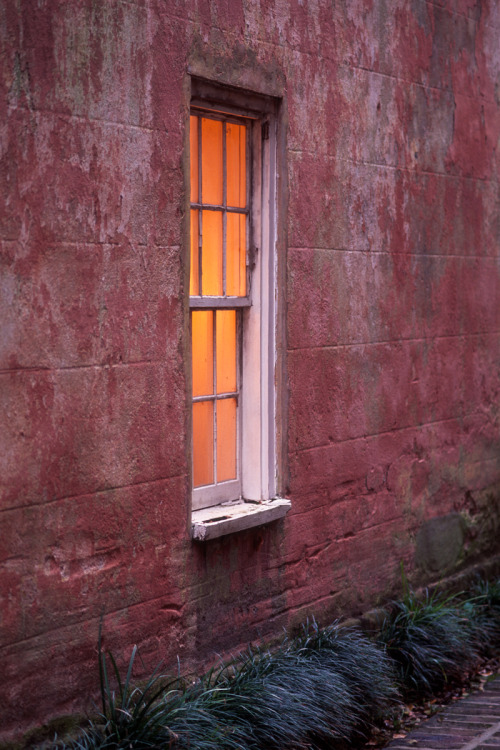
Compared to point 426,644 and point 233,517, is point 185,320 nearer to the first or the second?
point 233,517

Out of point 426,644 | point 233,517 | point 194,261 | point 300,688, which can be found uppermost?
point 194,261

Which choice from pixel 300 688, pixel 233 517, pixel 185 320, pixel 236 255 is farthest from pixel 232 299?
pixel 300 688

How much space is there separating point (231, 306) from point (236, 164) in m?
0.84

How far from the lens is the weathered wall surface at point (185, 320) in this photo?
457cm

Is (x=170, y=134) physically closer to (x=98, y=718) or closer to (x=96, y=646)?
(x=96, y=646)

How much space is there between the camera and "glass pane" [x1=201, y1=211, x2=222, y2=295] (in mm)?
5805

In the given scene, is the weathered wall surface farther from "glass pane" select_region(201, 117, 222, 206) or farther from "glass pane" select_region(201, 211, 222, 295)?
"glass pane" select_region(201, 211, 222, 295)

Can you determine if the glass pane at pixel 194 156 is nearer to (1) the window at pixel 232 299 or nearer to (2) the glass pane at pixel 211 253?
(1) the window at pixel 232 299

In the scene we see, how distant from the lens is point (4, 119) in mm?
4344

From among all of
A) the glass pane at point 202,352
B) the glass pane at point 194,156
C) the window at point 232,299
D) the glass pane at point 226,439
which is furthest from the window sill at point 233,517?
the glass pane at point 194,156

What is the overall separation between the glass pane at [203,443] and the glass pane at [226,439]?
0.24 ft

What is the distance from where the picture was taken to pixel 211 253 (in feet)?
19.2

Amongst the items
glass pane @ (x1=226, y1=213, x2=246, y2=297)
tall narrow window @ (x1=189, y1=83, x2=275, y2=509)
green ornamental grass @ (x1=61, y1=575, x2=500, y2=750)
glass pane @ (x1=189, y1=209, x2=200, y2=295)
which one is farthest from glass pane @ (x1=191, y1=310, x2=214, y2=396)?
green ornamental grass @ (x1=61, y1=575, x2=500, y2=750)

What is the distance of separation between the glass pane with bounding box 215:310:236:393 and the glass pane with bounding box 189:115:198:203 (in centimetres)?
71
